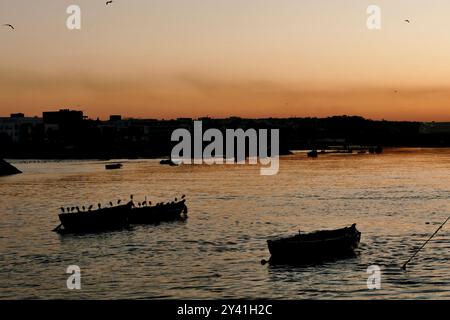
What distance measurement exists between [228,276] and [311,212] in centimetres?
4536

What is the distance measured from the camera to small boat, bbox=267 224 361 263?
51.8 metres

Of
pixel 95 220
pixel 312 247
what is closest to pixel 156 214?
pixel 95 220

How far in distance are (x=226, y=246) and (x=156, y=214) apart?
23183 millimetres

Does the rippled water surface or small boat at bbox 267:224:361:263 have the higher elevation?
small boat at bbox 267:224:361:263

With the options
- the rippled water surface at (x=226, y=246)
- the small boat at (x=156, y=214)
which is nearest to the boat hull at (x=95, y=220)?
the small boat at (x=156, y=214)

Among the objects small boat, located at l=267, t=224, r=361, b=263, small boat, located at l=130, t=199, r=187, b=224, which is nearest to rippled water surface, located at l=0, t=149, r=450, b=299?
small boat, located at l=267, t=224, r=361, b=263

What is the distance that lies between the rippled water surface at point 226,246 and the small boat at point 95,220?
7.02 feet

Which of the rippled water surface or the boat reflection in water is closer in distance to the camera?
the rippled water surface

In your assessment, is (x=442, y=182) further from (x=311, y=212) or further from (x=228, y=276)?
(x=228, y=276)

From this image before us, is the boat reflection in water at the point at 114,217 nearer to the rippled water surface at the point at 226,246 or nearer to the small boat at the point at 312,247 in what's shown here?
the rippled water surface at the point at 226,246

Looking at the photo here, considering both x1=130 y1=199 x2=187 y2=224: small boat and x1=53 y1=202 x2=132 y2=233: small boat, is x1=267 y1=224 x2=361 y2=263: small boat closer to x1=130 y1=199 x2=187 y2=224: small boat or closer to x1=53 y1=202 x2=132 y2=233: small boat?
x1=53 y1=202 x2=132 y2=233: small boat

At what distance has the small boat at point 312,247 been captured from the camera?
5181cm

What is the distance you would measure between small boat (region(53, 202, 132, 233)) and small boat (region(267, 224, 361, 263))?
27.9 m
